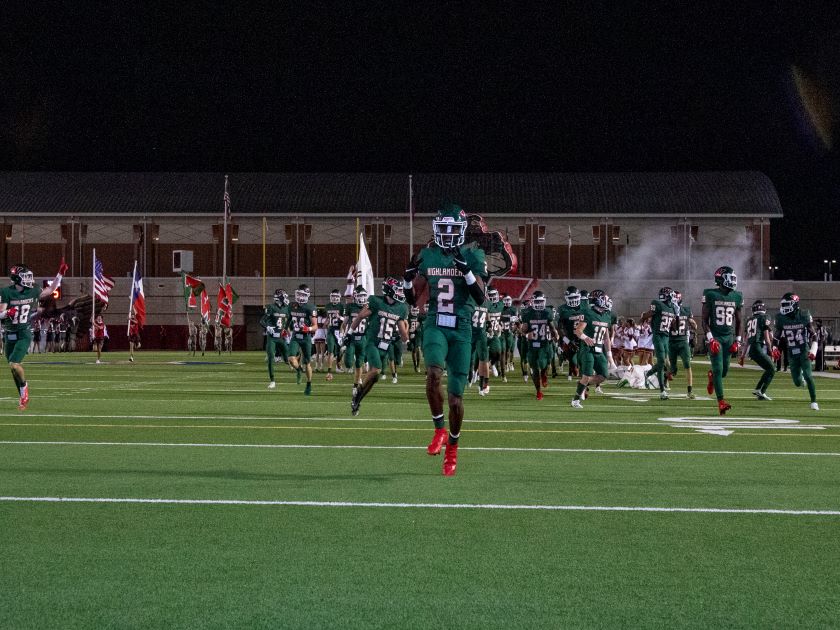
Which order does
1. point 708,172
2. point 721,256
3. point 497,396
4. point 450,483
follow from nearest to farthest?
point 450,483, point 497,396, point 721,256, point 708,172

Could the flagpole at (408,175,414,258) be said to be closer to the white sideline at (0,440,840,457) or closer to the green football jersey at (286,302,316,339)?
the green football jersey at (286,302,316,339)

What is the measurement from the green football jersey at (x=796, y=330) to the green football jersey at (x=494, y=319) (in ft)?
29.4

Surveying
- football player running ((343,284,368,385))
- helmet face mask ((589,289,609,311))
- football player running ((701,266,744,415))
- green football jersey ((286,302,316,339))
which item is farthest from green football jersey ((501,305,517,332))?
football player running ((701,266,744,415))

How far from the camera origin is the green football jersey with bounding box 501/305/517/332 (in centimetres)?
3019

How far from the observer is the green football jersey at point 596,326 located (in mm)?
18172

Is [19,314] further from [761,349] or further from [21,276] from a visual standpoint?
[761,349]

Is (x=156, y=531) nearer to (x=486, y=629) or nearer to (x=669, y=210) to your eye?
(x=486, y=629)

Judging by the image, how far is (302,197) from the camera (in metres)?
69.9

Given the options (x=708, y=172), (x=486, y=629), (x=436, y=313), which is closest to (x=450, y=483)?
(x=436, y=313)

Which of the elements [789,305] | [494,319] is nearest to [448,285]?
[789,305]

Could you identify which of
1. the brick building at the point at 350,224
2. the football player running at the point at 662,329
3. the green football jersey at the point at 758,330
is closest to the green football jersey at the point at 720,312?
the green football jersey at the point at 758,330

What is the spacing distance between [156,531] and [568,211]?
6326cm

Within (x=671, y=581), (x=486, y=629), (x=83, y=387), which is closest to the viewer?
(x=486, y=629)

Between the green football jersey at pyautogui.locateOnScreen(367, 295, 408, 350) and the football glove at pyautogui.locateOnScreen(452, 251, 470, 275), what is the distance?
8.59 meters
